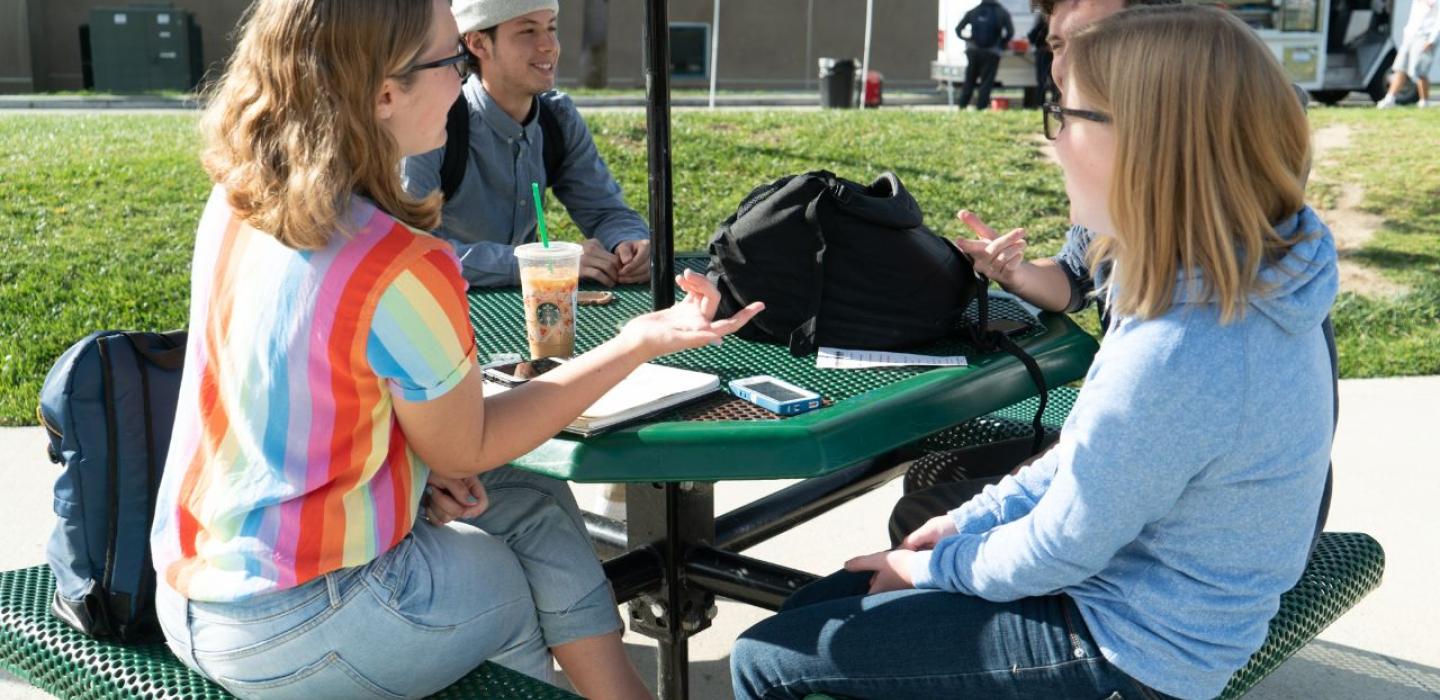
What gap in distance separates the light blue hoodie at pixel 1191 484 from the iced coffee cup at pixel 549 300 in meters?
0.90

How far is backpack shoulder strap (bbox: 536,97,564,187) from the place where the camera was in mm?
3812

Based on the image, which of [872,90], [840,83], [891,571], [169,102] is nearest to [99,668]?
[891,571]

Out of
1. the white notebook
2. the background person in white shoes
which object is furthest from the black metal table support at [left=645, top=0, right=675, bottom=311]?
the background person in white shoes

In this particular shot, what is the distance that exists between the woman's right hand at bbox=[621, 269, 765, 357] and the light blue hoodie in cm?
48

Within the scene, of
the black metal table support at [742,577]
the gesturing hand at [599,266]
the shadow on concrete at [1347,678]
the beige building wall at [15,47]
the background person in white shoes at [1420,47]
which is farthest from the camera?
the beige building wall at [15,47]

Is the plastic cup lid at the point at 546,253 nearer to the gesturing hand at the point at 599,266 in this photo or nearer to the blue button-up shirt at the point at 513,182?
the gesturing hand at the point at 599,266

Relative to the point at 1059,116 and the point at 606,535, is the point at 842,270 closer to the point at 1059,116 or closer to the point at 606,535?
the point at 1059,116

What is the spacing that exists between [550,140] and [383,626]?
220 cm

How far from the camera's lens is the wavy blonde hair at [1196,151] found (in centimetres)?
171

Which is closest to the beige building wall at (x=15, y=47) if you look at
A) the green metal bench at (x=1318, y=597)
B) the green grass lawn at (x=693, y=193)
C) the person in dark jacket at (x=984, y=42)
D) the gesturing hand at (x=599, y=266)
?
the green grass lawn at (x=693, y=193)

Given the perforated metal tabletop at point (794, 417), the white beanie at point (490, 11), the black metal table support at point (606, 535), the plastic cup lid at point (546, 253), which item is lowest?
the black metal table support at point (606, 535)

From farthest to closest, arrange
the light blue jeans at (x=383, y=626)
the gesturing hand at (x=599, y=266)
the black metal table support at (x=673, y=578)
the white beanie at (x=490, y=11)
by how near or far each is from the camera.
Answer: the white beanie at (x=490, y=11), the gesturing hand at (x=599, y=266), the black metal table support at (x=673, y=578), the light blue jeans at (x=383, y=626)

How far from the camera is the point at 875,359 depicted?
2436mm

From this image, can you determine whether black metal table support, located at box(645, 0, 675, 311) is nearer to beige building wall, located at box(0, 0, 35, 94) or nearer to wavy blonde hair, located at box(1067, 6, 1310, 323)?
wavy blonde hair, located at box(1067, 6, 1310, 323)
